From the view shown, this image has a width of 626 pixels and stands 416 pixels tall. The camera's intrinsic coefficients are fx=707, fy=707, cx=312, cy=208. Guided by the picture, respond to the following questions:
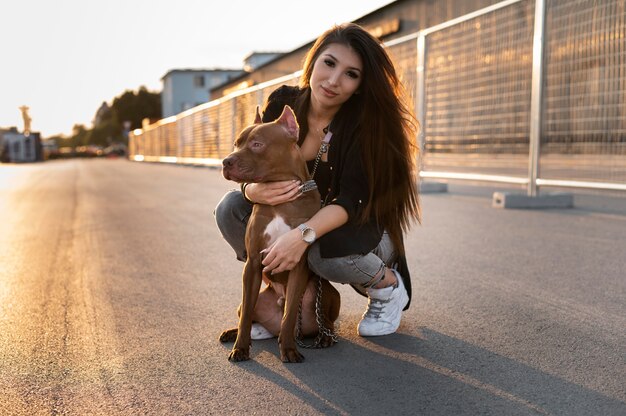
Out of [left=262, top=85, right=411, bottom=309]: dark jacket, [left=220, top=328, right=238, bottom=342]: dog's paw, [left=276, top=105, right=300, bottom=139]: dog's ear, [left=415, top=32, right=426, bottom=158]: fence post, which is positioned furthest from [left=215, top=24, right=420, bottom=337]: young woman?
[left=415, top=32, right=426, bottom=158]: fence post

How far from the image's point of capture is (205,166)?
89.0ft

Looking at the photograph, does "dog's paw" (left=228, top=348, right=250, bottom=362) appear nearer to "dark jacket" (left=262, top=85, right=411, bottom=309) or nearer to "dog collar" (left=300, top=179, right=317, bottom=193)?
"dark jacket" (left=262, top=85, right=411, bottom=309)

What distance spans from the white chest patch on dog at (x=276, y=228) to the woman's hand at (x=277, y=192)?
0.08m

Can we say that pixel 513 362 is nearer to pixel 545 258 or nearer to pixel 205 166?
pixel 545 258

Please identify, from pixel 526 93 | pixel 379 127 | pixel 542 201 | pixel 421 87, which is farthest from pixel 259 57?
pixel 379 127

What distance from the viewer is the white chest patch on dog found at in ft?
9.41

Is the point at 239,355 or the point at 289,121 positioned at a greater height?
the point at 289,121

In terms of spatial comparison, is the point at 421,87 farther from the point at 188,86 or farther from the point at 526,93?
the point at 188,86

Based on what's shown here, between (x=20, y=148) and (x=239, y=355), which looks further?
(x=20, y=148)

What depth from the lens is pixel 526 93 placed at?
29.0ft

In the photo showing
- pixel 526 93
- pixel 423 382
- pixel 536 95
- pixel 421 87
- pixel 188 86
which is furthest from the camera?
pixel 188 86

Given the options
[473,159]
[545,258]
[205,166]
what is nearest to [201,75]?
[205,166]

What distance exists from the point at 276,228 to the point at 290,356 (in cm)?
51

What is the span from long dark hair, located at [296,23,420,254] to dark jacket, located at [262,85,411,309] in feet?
0.09
